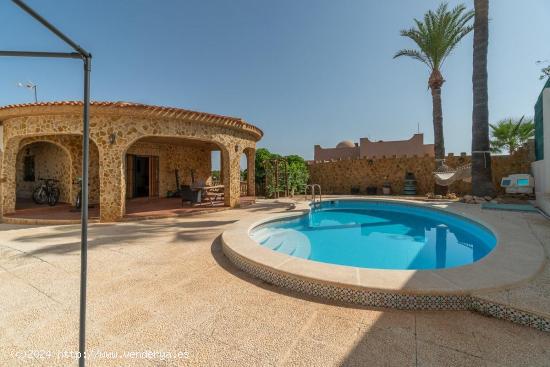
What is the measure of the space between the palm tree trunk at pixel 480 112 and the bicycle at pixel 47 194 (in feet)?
61.3

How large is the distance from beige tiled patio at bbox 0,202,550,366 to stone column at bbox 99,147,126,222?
12.5 feet

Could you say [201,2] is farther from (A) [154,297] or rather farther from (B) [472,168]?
(B) [472,168]

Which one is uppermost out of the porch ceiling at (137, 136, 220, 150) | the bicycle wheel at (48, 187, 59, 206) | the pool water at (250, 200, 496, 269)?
the porch ceiling at (137, 136, 220, 150)

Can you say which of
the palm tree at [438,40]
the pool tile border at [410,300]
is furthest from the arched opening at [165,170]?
the palm tree at [438,40]

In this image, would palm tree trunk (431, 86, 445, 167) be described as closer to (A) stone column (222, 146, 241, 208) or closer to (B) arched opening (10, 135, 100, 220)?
(A) stone column (222, 146, 241, 208)

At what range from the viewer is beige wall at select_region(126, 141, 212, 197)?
12125mm

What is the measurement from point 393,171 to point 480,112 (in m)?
6.11

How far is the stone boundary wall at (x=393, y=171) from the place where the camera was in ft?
41.9

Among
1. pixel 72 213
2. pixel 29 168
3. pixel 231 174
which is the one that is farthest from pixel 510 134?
pixel 29 168

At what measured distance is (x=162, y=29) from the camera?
11.7 meters

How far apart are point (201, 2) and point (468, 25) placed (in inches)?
546

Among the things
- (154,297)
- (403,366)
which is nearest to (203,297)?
(154,297)

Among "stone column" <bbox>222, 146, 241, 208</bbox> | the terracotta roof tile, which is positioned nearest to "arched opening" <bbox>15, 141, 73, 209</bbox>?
the terracotta roof tile

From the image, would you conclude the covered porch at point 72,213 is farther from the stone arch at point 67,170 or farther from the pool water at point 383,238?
the pool water at point 383,238
